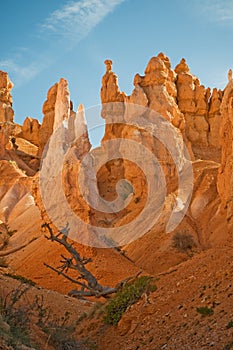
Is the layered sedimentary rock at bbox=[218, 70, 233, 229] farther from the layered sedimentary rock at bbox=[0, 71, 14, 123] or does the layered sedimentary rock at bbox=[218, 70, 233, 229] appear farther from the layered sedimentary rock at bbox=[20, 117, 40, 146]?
the layered sedimentary rock at bbox=[20, 117, 40, 146]

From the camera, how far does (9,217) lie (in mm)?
45906

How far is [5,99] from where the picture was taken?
211 feet

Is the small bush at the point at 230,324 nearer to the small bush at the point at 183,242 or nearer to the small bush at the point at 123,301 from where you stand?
the small bush at the point at 123,301

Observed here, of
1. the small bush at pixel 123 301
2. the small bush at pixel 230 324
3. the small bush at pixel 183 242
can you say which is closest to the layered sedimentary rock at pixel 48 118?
the small bush at pixel 183 242

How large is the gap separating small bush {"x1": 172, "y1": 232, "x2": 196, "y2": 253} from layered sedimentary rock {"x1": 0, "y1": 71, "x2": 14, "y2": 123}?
120 ft

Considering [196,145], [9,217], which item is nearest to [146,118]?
[196,145]

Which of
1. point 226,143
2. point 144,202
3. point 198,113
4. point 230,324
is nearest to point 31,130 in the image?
point 198,113

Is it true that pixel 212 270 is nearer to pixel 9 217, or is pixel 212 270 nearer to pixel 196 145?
pixel 9 217

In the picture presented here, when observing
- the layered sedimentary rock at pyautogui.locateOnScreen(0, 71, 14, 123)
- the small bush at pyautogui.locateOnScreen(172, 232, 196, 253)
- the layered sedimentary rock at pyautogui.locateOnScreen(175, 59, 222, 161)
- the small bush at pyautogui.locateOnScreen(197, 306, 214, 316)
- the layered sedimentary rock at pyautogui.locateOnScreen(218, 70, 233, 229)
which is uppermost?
the layered sedimentary rock at pyautogui.locateOnScreen(0, 71, 14, 123)

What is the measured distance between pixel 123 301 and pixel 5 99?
5514 cm

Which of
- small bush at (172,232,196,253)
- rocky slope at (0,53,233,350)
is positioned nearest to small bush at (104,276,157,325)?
rocky slope at (0,53,233,350)

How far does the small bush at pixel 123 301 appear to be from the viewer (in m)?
12.1

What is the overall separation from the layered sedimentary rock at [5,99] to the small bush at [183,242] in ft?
120

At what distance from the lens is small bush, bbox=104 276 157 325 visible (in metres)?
12.1
